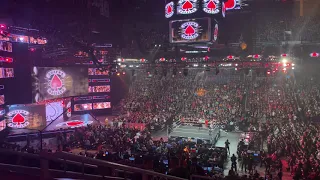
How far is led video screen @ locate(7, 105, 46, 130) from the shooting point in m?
19.2

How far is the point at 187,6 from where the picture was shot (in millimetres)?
13023

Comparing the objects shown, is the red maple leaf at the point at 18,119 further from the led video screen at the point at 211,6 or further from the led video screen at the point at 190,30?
the led video screen at the point at 211,6

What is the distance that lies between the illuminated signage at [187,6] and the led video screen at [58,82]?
12.9m

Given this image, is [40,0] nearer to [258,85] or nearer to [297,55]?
[297,55]

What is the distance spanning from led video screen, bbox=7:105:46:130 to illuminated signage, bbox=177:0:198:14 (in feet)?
45.9

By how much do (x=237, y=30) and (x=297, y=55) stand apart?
501 centimetres

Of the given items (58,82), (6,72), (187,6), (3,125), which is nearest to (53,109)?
(58,82)

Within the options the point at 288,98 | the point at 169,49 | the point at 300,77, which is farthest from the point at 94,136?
the point at 300,77

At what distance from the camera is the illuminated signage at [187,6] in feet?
42.3

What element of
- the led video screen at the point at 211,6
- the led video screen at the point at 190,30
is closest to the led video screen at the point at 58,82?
the led video screen at the point at 190,30

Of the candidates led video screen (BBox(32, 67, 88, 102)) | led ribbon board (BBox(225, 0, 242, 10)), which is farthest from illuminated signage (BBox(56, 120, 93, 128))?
led ribbon board (BBox(225, 0, 242, 10))

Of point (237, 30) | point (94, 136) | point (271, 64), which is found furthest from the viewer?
point (237, 30)

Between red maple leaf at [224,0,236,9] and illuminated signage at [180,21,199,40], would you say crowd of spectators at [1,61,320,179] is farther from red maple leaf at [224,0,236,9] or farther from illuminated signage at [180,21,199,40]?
red maple leaf at [224,0,236,9]

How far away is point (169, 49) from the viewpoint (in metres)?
25.6
